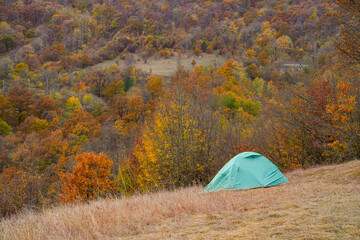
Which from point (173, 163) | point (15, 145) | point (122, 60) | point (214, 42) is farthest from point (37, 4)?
point (173, 163)

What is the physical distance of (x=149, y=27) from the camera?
123125mm

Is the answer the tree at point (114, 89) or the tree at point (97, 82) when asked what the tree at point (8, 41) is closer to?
the tree at point (97, 82)

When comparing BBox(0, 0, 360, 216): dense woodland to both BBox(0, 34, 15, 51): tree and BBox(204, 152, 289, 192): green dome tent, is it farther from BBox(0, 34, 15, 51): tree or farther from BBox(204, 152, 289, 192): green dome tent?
BBox(204, 152, 289, 192): green dome tent

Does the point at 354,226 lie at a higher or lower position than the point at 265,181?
higher

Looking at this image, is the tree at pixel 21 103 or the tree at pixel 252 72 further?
the tree at pixel 252 72

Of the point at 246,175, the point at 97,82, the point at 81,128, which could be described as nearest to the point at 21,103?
the point at 81,128

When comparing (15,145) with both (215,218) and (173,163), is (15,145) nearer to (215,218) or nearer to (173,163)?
(173,163)

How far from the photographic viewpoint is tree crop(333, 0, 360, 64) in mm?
8405

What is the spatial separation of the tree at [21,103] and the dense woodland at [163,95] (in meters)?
0.18

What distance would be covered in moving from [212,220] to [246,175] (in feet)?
22.0

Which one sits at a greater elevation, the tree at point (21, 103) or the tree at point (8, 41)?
the tree at point (8, 41)

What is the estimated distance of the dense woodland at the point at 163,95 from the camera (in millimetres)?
14664

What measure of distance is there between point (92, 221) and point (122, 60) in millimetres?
90040

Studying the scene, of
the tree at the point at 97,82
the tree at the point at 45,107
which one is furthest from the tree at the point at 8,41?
the tree at the point at 45,107
